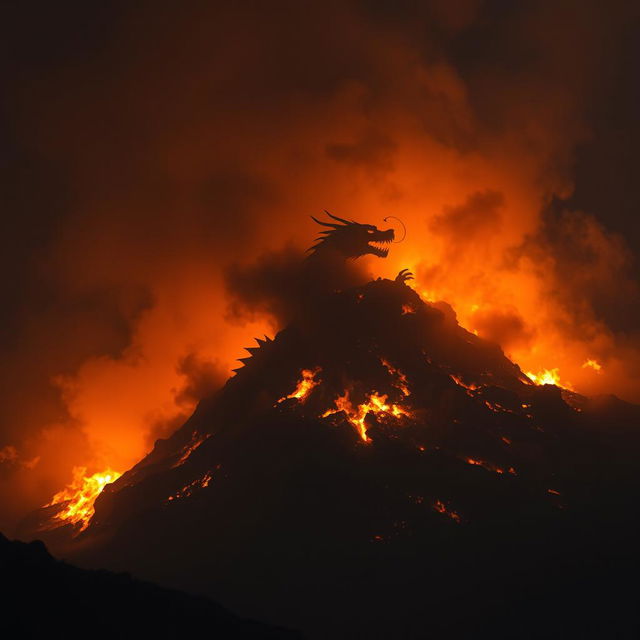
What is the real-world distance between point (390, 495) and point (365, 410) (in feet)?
54.3

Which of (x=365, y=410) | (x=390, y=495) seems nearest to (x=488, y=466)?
(x=390, y=495)

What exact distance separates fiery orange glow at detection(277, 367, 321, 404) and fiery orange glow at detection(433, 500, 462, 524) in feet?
85.1

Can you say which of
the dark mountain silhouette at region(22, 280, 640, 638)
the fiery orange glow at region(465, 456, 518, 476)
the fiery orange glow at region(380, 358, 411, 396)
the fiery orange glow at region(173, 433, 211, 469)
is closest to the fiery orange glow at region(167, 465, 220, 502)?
the dark mountain silhouette at region(22, 280, 640, 638)

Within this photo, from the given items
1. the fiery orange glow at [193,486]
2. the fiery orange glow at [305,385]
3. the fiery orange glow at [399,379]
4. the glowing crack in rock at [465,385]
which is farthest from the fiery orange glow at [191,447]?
the glowing crack in rock at [465,385]

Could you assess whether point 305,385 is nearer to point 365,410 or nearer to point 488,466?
point 365,410

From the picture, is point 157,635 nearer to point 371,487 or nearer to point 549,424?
point 371,487

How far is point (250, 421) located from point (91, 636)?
2446 inches

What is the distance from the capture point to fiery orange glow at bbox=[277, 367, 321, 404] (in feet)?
315

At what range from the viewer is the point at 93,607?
36.1 meters

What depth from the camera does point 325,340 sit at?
10500 centimetres

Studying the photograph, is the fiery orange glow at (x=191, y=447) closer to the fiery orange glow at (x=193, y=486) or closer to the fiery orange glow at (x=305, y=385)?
the fiery orange glow at (x=193, y=486)

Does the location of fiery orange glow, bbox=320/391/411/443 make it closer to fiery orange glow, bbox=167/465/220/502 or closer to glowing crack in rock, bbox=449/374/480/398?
glowing crack in rock, bbox=449/374/480/398

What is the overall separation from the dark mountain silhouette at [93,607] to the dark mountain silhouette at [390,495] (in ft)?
81.9

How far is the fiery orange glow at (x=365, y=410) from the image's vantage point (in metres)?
89.9
